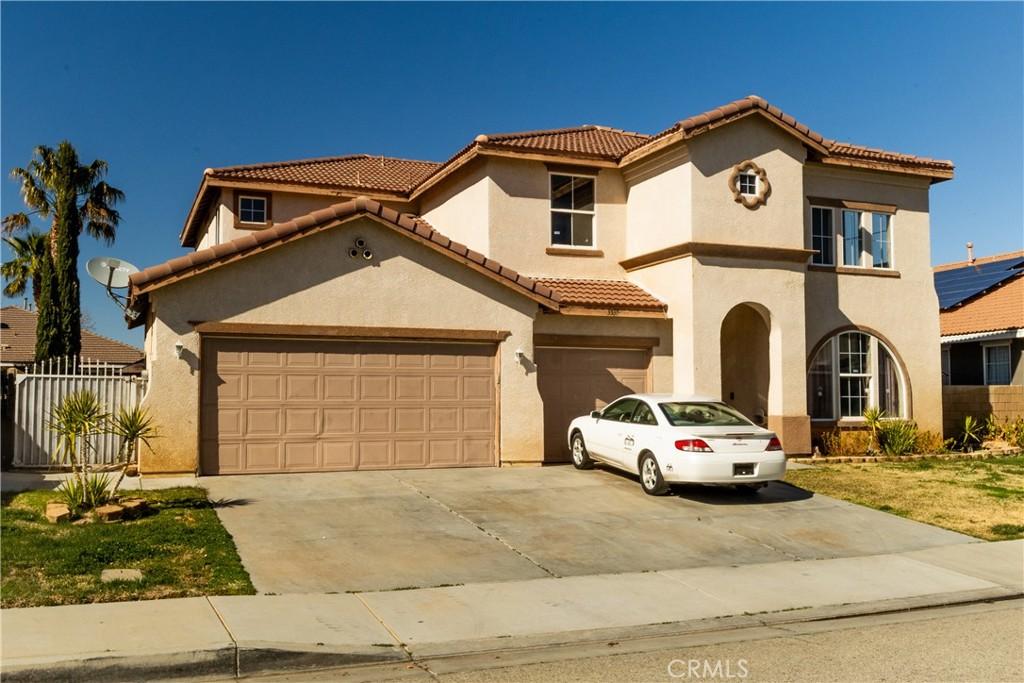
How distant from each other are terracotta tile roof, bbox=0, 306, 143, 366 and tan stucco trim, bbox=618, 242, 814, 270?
27.7m

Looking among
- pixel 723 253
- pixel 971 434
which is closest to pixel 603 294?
pixel 723 253

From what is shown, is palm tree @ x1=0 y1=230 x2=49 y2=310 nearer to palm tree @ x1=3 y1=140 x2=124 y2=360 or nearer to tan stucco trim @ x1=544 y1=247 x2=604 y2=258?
palm tree @ x1=3 y1=140 x2=124 y2=360

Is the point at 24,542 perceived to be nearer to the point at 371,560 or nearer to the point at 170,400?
the point at 371,560

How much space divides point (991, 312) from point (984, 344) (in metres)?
0.98

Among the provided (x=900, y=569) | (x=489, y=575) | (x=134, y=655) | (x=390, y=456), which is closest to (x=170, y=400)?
(x=390, y=456)

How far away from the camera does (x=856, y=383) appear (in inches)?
807

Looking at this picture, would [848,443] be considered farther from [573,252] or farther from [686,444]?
[686,444]

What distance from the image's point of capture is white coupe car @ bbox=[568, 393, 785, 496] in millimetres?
13102

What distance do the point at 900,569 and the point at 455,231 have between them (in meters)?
13.0

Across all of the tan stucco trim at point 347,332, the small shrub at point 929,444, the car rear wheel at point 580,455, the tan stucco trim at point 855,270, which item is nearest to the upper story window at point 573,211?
the tan stucco trim at point 347,332

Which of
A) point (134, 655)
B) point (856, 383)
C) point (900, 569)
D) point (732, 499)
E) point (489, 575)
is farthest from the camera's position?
point (856, 383)

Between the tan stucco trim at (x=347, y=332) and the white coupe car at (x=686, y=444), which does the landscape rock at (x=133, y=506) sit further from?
the white coupe car at (x=686, y=444)

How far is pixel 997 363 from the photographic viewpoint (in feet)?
83.8

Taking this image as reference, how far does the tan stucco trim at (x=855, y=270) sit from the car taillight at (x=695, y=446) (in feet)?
27.2
